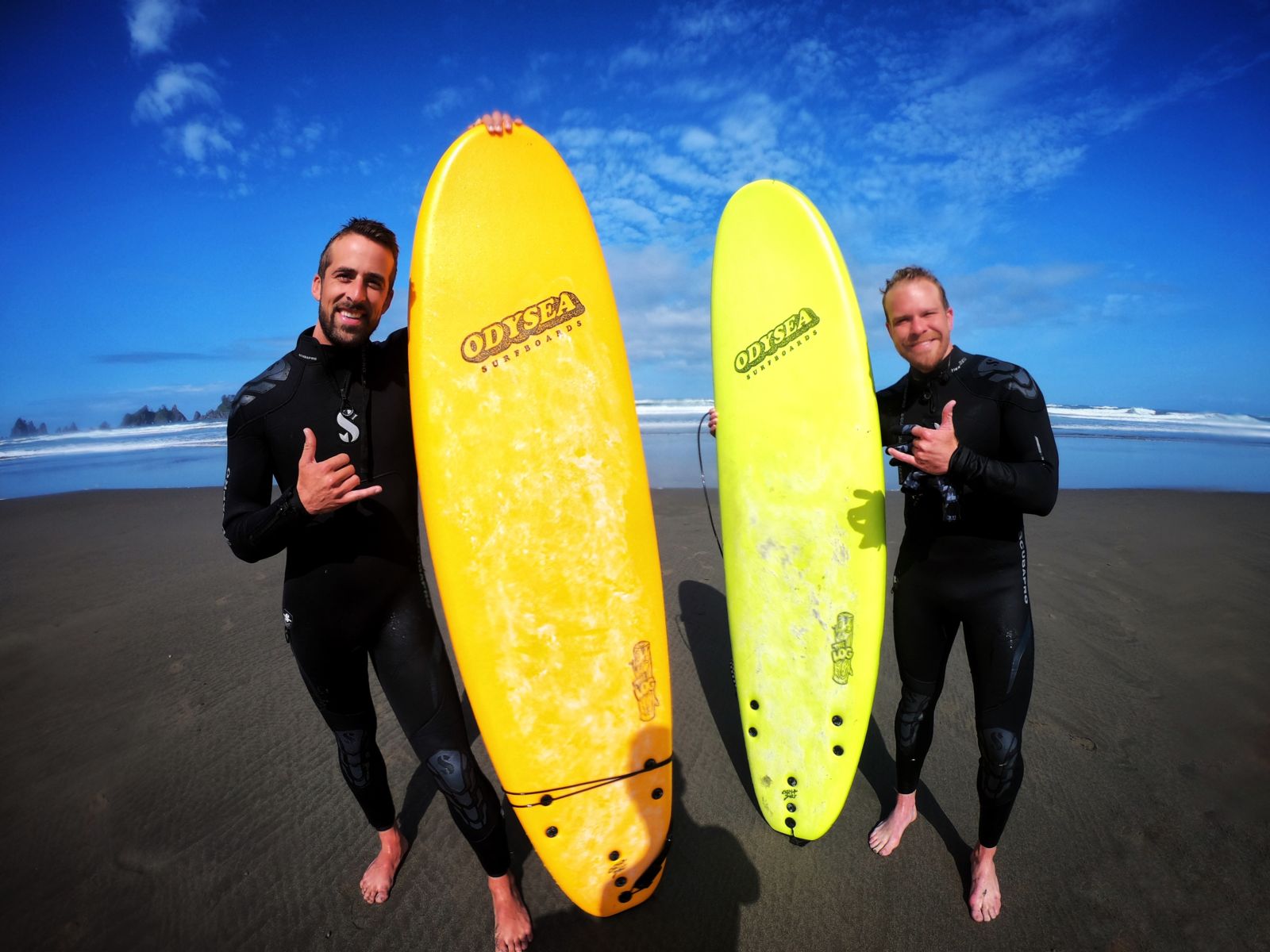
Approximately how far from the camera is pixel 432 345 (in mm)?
1925

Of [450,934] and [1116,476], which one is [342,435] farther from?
[1116,476]

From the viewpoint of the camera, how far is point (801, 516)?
2.32 metres

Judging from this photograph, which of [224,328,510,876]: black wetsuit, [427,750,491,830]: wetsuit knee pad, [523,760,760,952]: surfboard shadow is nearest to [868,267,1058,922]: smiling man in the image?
[523,760,760,952]: surfboard shadow

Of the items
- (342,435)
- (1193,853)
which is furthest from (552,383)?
(1193,853)

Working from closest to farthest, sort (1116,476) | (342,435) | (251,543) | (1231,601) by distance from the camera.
A: (251,543)
(342,435)
(1231,601)
(1116,476)

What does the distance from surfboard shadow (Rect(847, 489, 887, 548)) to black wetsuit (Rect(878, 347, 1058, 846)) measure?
121mm

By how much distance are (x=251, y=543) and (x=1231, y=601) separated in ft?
19.3

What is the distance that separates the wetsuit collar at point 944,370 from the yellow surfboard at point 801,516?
175 mm

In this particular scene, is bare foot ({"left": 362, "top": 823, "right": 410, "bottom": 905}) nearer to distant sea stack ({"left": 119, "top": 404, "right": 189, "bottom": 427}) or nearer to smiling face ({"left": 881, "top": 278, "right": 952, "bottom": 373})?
smiling face ({"left": 881, "top": 278, "right": 952, "bottom": 373})

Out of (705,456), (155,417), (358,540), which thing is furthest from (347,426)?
(155,417)

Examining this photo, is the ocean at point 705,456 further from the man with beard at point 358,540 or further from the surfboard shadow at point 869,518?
the man with beard at point 358,540

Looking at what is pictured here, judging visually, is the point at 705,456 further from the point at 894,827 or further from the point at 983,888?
the point at 983,888

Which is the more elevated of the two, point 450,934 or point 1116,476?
point 1116,476

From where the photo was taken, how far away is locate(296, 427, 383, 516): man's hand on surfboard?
62.7 inches
